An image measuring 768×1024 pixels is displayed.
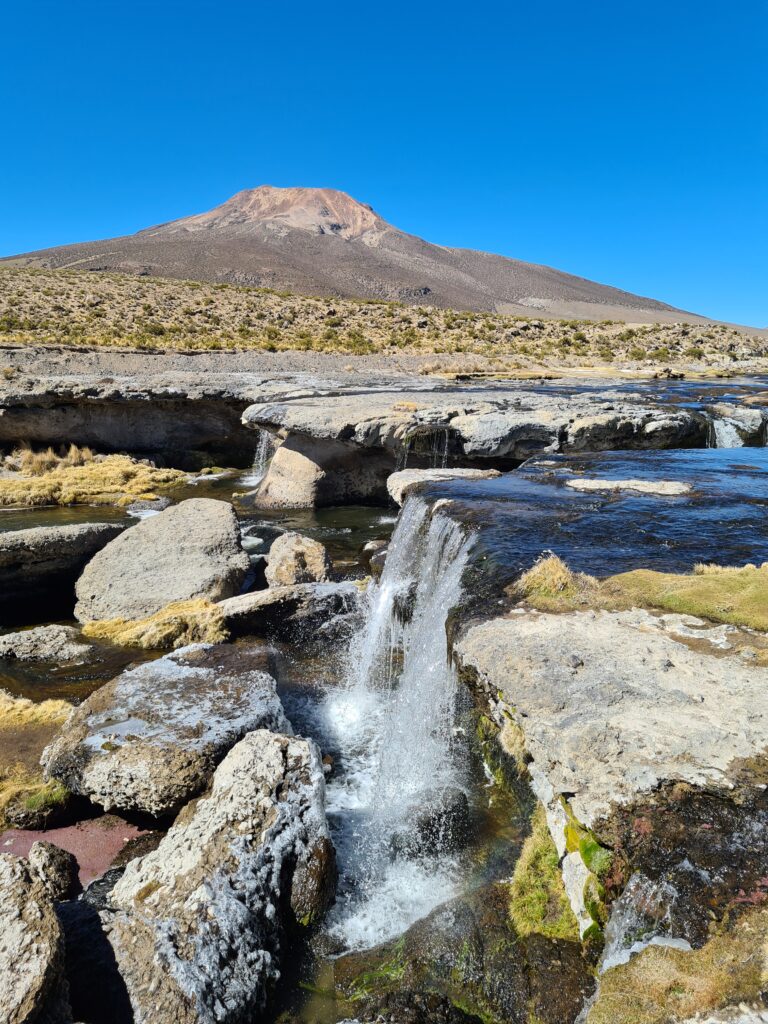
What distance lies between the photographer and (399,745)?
6457mm

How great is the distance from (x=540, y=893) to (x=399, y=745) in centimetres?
260

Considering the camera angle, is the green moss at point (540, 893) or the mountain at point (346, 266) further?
the mountain at point (346, 266)

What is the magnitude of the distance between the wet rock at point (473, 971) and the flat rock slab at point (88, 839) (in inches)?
88.8

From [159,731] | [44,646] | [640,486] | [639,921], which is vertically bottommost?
[44,646]

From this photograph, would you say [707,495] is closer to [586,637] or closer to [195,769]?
[586,637]

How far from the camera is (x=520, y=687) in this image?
435 cm

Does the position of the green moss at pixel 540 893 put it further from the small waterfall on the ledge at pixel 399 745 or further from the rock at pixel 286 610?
the rock at pixel 286 610

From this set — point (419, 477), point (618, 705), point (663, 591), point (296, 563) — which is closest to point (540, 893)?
point (618, 705)

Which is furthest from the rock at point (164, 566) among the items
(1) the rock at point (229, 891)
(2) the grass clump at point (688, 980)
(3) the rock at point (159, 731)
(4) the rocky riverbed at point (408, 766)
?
(2) the grass clump at point (688, 980)

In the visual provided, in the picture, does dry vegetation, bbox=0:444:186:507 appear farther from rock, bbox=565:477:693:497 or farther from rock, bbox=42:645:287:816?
rock, bbox=565:477:693:497

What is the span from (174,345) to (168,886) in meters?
31.9

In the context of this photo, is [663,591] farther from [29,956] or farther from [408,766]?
[29,956]

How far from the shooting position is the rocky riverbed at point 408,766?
3.28 m

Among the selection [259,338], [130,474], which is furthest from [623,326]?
[130,474]
